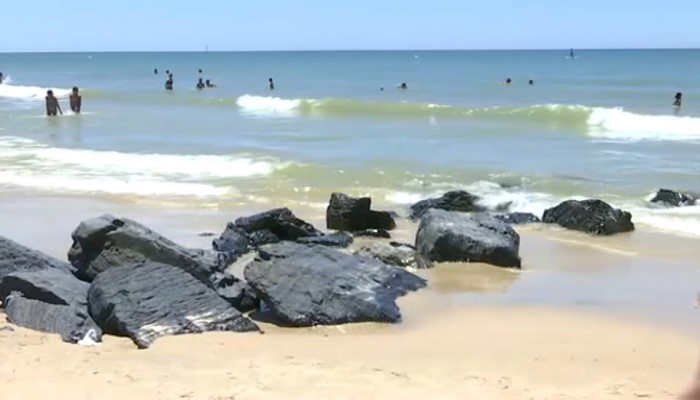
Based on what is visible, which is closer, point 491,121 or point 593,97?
point 491,121

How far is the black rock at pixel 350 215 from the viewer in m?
10.8

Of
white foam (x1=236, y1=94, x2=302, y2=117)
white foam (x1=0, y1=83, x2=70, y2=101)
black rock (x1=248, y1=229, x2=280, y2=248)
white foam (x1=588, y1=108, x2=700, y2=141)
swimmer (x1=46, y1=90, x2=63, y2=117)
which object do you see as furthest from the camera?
white foam (x1=0, y1=83, x2=70, y2=101)

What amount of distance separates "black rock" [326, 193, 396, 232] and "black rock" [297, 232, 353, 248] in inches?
22.3

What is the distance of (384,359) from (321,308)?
3.48ft

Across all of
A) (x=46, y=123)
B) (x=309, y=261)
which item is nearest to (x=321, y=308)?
(x=309, y=261)

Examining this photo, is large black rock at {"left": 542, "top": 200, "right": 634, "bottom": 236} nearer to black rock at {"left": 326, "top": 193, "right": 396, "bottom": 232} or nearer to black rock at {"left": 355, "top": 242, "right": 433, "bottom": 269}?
black rock at {"left": 326, "top": 193, "right": 396, "bottom": 232}

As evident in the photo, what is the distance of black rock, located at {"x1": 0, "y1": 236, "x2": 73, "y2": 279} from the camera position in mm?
7668

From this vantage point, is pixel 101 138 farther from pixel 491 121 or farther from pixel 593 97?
pixel 593 97

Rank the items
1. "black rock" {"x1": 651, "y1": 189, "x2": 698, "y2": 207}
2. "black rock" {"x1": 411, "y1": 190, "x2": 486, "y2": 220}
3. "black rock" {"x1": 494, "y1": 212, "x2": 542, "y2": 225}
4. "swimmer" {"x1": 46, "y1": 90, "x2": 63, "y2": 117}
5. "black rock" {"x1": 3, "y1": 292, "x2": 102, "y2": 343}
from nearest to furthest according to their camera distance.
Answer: "black rock" {"x1": 3, "y1": 292, "x2": 102, "y2": 343} < "black rock" {"x1": 494, "y1": 212, "x2": 542, "y2": 225} < "black rock" {"x1": 411, "y1": 190, "x2": 486, "y2": 220} < "black rock" {"x1": 651, "y1": 189, "x2": 698, "y2": 207} < "swimmer" {"x1": 46, "y1": 90, "x2": 63, "y2": 117}

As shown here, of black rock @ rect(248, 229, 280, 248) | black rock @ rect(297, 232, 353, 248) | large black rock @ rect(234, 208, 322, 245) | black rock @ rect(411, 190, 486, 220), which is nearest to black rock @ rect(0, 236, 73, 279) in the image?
black rock @ rect(248, 229, 280, 248)

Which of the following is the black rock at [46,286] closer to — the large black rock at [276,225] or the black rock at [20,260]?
the black rock at [20,260]

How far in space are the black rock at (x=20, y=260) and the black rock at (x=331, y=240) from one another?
2683mm

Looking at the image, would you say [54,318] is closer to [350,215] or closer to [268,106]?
[350,215]

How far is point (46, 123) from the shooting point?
92.1 feet
